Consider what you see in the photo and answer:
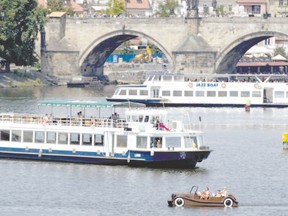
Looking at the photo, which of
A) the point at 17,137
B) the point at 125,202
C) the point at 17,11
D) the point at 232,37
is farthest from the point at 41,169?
the point at 232,37

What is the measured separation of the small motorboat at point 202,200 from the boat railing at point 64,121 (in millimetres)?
10395

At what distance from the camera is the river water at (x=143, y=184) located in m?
58.8

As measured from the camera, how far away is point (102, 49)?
150 m

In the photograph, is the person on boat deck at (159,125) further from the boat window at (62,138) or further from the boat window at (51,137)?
the boat window at (51,137)

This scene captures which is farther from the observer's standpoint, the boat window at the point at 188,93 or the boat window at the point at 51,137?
the boat window at the point at 188,93

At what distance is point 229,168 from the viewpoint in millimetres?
70000

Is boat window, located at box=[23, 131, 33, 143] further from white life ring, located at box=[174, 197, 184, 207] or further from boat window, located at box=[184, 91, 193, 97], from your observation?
boat window, located at box=[184, 91, 193, 97]

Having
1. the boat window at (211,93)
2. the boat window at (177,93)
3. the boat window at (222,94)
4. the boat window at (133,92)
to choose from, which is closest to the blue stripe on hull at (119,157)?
the boat window at (133,92)

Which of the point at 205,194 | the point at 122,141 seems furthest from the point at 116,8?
the point at 205,194

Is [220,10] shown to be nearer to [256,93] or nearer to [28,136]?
[256,93]

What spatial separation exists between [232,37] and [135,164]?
73.9 m

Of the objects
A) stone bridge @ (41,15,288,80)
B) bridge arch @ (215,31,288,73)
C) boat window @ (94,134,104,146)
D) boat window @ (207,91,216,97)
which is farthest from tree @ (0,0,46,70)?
boat window @ (94,134,104,146)

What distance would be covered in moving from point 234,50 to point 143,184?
7977 centimetres

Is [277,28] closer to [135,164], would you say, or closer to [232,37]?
[232,37]
